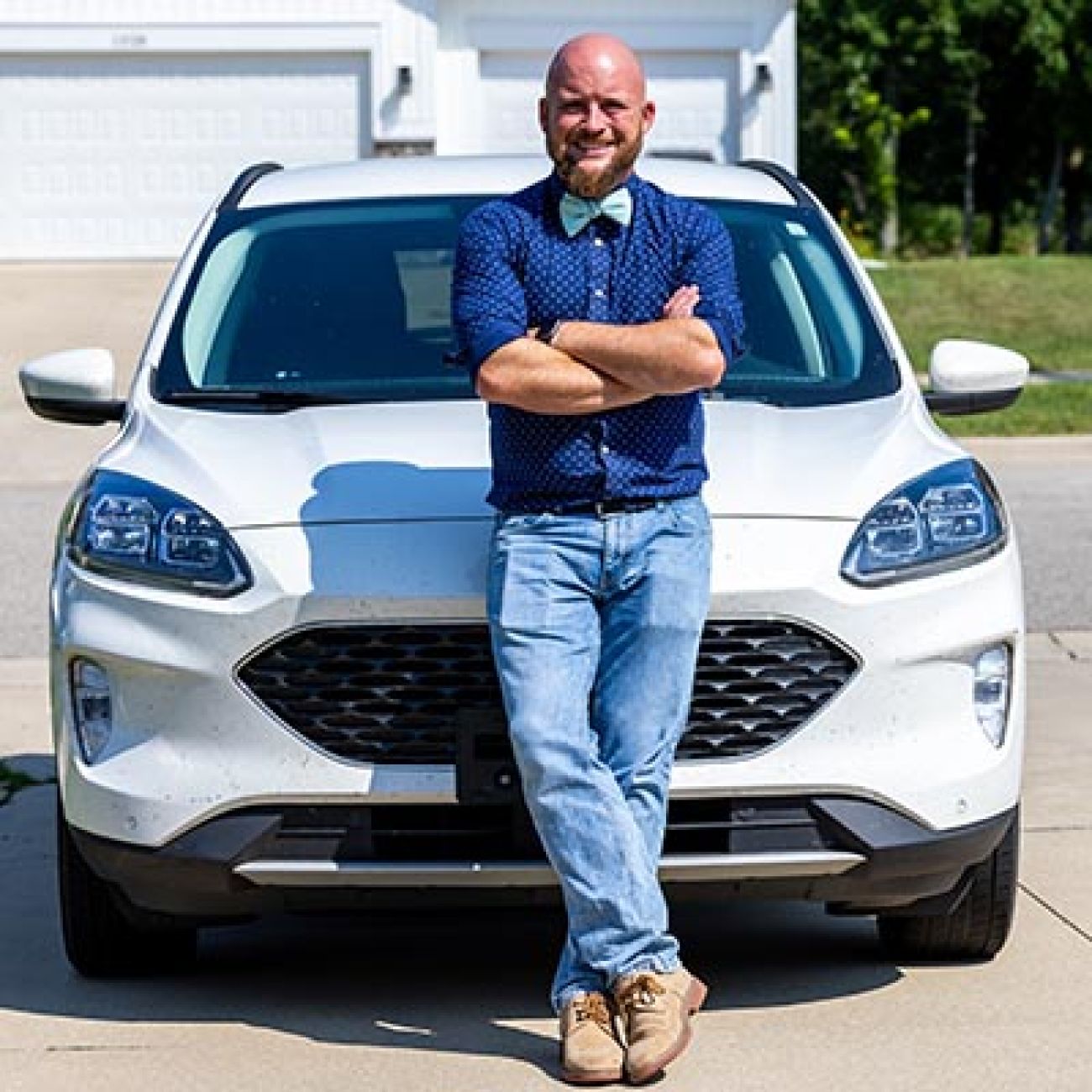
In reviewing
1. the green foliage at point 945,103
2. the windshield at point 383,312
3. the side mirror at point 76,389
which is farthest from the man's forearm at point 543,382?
the green foliage at point 945,103

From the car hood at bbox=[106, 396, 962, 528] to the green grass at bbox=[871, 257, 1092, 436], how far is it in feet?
41.0

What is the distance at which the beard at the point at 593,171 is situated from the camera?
521 centimetres

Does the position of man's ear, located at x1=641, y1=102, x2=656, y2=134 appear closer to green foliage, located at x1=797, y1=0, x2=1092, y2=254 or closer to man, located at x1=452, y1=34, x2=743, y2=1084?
man, located at x1=452, y1=34, x2=743, y2=1084

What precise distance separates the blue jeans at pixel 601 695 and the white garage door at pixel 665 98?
24.4 metres

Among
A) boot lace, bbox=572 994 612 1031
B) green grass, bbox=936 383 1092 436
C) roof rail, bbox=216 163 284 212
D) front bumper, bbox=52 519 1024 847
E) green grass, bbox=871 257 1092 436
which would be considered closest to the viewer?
boot lace, bbox=572 994 612 1031

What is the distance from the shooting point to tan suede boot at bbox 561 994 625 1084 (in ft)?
16.6

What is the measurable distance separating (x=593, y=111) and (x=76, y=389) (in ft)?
5.65

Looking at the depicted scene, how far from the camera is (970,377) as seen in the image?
6.35m

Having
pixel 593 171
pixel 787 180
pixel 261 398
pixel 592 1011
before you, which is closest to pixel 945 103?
pixel 787 180

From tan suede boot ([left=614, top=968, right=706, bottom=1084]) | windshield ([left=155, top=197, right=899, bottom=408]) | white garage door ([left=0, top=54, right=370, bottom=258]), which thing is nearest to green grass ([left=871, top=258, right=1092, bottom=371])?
white garage door ([left=0, top=54, right=370, bottom=258])

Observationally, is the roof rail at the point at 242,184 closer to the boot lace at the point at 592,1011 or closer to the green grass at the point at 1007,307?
the boot lace at the point at 592,1011

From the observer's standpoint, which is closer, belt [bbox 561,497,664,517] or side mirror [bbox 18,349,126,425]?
belt [bbox 561,497,664,517]

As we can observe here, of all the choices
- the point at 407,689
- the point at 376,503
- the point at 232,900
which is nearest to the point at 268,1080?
the point at 232,900

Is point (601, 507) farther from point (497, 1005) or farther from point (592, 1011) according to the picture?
point (497, 1005)
